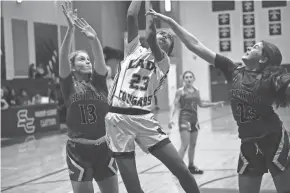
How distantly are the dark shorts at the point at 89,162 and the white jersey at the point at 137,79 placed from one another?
50 cm

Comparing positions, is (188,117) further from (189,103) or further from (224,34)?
(224,34)

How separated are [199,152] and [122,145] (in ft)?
21.1

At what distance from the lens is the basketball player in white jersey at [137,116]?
11.8 ft

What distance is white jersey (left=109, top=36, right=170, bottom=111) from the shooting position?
3.61 metres

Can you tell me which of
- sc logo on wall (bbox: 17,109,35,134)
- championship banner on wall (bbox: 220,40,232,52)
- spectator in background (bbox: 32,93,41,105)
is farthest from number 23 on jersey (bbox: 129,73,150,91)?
championship banner on wall (bbox: 220,40,232,52)

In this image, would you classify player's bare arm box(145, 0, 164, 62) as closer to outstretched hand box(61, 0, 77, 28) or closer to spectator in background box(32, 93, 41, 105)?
outstretched hand box(61, 0, 77, 28)

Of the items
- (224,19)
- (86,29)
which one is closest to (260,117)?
(86,29)

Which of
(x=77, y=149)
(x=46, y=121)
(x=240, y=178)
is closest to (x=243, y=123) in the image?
(x=240, y=178)

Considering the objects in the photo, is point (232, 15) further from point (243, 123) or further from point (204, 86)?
point (243, 123)

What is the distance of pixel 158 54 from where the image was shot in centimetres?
366

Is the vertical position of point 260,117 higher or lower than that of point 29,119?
higher

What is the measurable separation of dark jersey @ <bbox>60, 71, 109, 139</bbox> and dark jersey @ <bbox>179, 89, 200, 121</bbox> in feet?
12.3

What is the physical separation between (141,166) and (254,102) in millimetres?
4941

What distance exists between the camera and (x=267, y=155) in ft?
12.2
